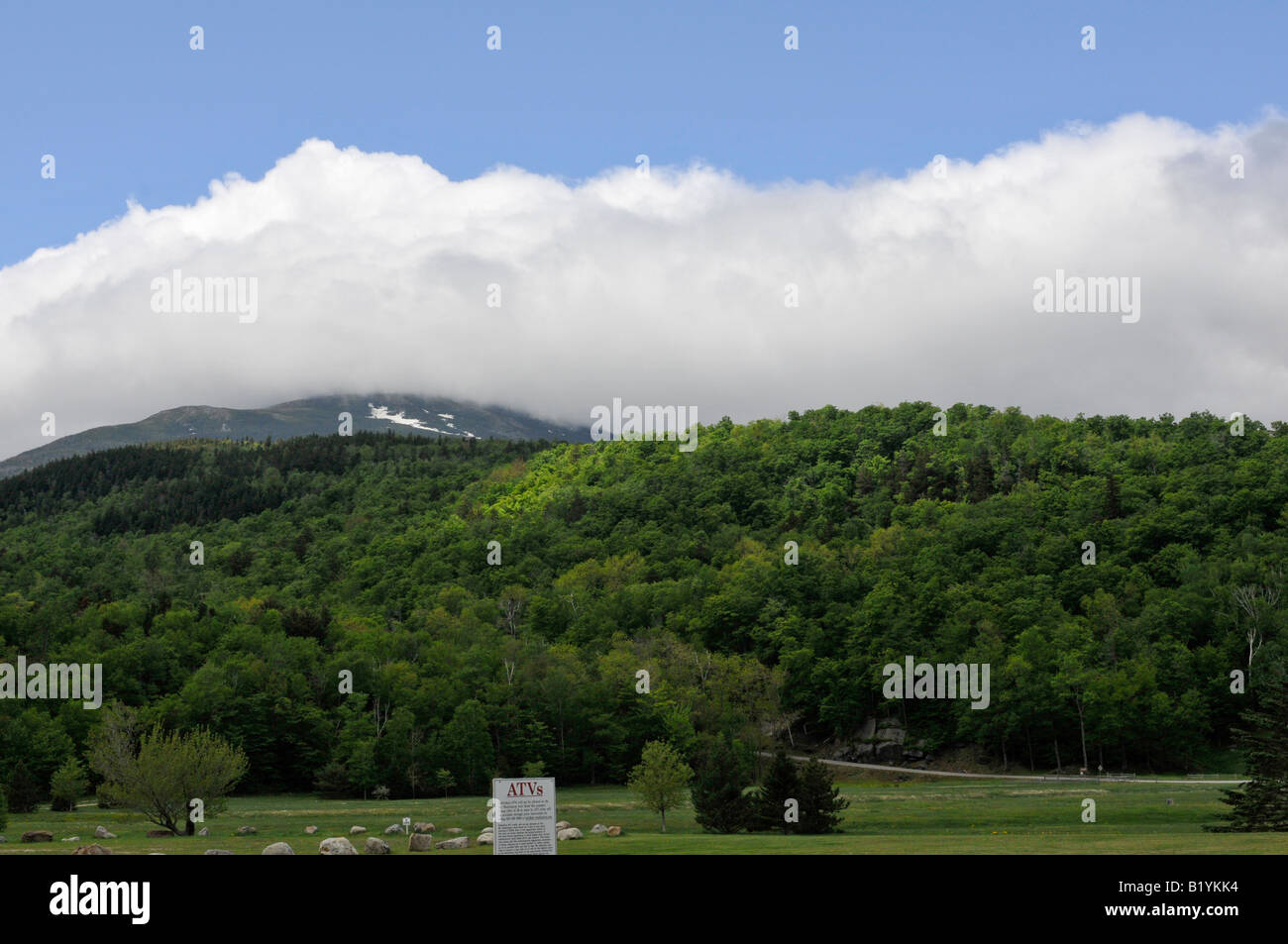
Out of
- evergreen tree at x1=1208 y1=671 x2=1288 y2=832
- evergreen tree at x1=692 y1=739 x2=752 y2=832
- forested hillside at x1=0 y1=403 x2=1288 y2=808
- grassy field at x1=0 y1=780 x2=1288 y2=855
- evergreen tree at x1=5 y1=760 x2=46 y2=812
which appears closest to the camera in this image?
grassy field at x1=0 y1=780 x2=1288 y2=855

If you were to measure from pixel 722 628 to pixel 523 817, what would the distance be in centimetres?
10594

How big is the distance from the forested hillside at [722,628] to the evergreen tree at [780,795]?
4092 cm

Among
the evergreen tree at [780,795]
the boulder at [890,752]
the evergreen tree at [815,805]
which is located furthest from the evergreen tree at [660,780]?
the boulder at [890,752]

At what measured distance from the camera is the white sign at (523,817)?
1032 inches

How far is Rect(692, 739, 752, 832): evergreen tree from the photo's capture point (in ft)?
157

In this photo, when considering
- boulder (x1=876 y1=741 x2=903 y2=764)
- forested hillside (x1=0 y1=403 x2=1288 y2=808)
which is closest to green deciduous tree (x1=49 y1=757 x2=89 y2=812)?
forested hillside (x1=0 y1=403 x2=1288 y2=808)

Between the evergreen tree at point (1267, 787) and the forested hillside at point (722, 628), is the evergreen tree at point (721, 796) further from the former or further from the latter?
the forested hillside at point (722, 628)

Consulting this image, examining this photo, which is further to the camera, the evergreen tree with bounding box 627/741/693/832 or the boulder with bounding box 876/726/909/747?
the boulder with bounding box 876/726/909/747

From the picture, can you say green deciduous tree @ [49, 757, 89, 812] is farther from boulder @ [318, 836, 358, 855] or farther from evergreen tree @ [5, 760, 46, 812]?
boulder @ [318, 836, 358, 855]

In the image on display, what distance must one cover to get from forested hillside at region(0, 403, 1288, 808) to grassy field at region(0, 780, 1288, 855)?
1020 cm
